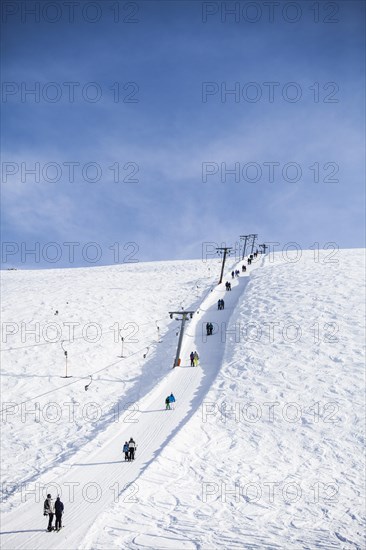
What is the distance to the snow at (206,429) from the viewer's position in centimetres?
1384

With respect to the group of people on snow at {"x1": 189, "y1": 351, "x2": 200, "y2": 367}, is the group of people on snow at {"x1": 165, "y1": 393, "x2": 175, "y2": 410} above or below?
below

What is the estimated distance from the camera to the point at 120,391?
27.6 metres

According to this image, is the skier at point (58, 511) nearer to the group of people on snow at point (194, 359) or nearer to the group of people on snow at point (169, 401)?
the group of people on snow at point (169, 401)

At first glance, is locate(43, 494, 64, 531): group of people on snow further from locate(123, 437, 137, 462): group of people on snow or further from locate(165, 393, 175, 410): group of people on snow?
locate(165, 393, 175, 410): group of people on snow

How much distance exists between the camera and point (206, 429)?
2106 cm

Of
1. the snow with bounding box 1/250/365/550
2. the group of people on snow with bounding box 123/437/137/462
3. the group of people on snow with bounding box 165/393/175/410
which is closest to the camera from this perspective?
the snow with bounding box 1/250/365/550

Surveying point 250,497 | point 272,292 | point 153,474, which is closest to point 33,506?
point 153,474

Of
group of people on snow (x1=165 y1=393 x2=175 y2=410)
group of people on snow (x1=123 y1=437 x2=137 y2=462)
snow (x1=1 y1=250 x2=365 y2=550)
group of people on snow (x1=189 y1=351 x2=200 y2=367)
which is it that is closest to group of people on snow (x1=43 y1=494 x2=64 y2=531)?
snow (x1=1 y1=250 x2=365 y2=550)

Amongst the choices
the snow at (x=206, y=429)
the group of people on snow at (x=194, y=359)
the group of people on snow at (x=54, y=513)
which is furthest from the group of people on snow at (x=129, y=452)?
the group of people on snow at (x=194, y=359)

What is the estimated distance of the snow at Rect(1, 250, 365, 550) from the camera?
13836mm

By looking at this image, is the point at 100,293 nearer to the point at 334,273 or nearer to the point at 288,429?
the point at 334,273

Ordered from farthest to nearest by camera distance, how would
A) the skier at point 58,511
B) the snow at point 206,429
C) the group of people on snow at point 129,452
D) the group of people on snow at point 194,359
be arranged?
the group of people on snow at point 194,359, the group of people on snow at point 129,452, the snow at point 206,429, the skier at point 58,511

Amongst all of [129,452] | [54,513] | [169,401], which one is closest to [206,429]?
[169,401]

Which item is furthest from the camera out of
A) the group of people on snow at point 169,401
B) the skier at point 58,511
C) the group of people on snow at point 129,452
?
the group of people on snow at point 169,401
